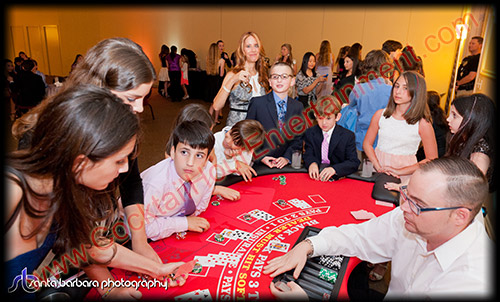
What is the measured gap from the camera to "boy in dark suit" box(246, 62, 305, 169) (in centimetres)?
299

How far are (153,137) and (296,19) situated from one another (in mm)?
5571

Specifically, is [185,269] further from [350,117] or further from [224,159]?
[350,117]

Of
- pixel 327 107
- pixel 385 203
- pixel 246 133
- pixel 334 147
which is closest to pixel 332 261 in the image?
pixel 385 203

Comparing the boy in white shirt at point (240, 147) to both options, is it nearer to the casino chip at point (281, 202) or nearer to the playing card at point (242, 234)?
the casino chip at point (281, 202)

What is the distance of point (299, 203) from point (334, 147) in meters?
0.87

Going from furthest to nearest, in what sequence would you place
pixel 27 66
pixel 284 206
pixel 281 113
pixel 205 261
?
pixel 27 66 < pixel 281 113 < pixel 284 206 < pixel 205 261

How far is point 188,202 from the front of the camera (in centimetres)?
188

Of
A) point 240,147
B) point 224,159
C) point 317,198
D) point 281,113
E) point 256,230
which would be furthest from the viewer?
point 281,113

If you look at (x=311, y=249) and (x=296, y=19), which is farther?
(x=296, y=19)

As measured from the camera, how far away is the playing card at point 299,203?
2.11 metres

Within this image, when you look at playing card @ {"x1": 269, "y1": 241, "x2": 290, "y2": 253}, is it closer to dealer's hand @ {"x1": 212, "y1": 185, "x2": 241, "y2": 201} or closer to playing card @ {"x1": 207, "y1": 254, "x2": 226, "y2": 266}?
playing card @ {"x1": 207, "y1": 254, "x2": 226, "y2": 266}

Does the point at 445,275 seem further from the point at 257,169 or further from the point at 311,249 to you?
the point at 257,169

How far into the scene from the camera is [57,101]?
1062 mm
